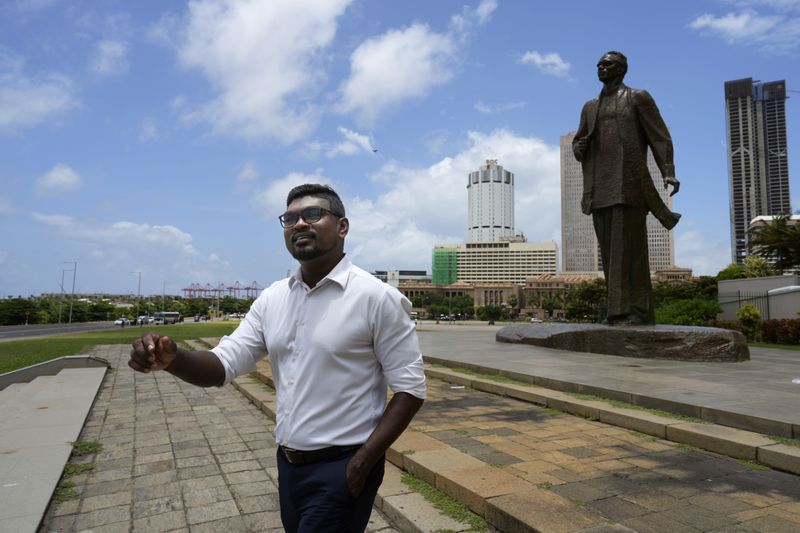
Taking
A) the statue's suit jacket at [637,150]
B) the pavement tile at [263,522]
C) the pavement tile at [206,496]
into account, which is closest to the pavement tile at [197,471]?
the pavement tile at [206,496]

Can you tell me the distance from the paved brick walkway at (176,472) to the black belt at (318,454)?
1573 mm

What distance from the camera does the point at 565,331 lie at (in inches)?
404

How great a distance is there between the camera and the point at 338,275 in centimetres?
183

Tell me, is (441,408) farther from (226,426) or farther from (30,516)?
(30,516)

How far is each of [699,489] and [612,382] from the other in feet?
10.2

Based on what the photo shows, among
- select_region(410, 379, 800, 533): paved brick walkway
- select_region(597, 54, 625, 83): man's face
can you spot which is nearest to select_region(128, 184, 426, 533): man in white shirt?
select_region(410, 379, 800, 533): paved brick walkway

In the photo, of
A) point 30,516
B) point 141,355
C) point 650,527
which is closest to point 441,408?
point 650,527

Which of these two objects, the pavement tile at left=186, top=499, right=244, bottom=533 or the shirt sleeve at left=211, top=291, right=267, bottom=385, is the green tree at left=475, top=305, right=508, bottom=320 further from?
the shirt sleeve at left=211, top=291, right=267, bottom=385

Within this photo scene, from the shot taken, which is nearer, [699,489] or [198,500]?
[699,489]

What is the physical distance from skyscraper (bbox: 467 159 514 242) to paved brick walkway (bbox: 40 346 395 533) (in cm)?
16387

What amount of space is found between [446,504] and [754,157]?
10543 centimetres

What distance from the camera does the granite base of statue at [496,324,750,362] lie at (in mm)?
8406

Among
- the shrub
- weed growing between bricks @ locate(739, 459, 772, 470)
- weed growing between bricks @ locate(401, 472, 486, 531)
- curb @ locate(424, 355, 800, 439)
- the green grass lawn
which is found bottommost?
the green grass lawn

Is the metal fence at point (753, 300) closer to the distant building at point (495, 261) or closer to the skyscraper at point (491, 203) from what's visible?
the distant building at point (495, 261)
